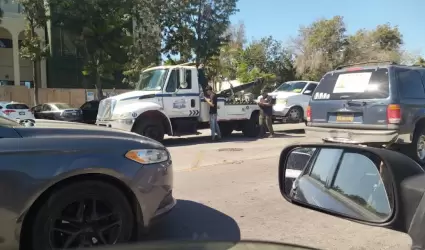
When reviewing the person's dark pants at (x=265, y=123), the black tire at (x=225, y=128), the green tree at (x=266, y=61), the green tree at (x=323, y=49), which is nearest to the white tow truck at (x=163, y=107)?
the black tire at (x=225, y=128)

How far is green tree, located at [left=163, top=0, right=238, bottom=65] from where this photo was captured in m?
27.2

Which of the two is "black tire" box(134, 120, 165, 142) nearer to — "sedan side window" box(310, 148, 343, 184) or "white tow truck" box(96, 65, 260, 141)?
"white tow truck" box(96, 65, 260, 141)

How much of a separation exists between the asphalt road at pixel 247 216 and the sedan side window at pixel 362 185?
115cm

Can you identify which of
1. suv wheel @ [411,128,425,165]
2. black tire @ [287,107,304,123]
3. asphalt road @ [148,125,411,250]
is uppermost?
black tire @ [287,107,304,123]

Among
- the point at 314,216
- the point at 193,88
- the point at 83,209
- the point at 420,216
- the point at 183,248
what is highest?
the point at 193,88

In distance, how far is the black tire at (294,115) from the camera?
1713cm

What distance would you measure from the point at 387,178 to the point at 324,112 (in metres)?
7.51

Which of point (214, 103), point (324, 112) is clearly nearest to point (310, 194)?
point (324, 112)

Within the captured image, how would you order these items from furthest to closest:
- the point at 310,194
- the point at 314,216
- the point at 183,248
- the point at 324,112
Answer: the point at 324,112, the point at 314,216, the point at 310,194, the point at 183,248

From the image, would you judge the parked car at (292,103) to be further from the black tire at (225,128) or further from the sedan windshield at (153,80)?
the sedan windshield at (153,80)

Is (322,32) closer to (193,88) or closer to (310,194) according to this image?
(193,88)

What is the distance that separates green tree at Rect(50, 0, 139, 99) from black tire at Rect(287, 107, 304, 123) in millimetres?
14904

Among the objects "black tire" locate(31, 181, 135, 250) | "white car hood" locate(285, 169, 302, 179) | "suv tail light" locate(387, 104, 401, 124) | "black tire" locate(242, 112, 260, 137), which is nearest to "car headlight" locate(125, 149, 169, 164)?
"black tire" locate(31, 181, 135, 250)

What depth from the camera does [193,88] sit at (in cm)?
1312
